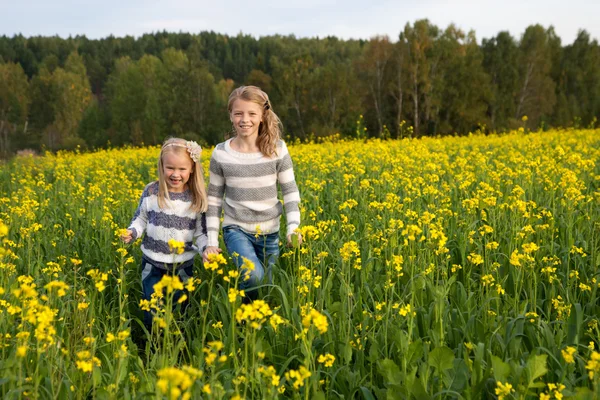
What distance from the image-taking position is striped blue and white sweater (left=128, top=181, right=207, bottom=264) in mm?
3770

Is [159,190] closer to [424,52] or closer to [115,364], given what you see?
[115,364]

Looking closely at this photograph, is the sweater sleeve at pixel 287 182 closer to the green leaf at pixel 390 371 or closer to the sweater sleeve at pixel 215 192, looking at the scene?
the sweater sleeve at pixel 215 192

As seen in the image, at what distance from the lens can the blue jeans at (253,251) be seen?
368 centimetres

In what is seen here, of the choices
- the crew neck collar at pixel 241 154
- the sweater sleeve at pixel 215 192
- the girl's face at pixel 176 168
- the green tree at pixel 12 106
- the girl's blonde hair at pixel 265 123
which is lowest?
the green tree at pixel 12 106

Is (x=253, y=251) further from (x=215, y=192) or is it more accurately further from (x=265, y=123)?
(x=265, y=123)

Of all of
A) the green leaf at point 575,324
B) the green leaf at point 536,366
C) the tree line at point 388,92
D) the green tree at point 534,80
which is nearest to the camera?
the green leaf at point 536,366

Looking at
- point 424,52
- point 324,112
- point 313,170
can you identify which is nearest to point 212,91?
point 324,112

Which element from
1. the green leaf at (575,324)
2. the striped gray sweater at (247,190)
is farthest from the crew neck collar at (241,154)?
the green leaf at (575,324)

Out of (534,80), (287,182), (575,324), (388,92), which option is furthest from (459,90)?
(575,324)

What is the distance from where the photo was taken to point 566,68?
4772 centimetres

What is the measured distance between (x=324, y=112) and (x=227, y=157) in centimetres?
3527

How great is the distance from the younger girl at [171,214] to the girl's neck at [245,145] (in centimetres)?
33

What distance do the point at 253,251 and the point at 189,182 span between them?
679 mm

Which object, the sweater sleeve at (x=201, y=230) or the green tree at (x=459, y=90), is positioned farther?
the green tree at (x=459, y=90)
